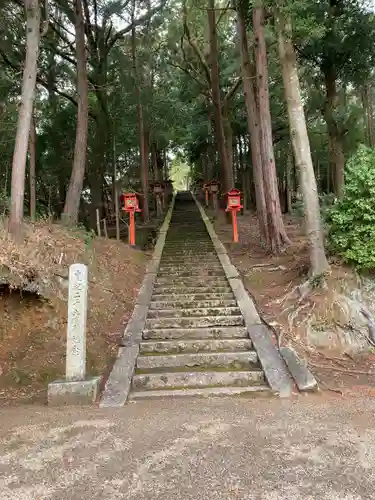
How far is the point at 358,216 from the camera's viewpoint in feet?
21.8

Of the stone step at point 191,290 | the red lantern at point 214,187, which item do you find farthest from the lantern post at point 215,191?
the stone step at point 191,290

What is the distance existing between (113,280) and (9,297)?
2668 mm

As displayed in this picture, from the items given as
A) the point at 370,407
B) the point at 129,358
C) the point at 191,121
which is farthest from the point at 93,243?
the point at 191,121

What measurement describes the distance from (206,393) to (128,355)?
1426 millimetres

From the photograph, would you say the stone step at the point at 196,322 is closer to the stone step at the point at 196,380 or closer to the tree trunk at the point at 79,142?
the stone step at the point at 196,380

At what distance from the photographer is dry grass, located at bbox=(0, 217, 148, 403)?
5.40m

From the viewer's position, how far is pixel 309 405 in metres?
4.37

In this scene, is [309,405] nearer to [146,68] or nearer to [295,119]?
[295,119]

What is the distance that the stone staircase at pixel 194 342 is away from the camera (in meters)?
5.25

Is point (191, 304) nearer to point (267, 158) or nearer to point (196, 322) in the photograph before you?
point (196, 322)

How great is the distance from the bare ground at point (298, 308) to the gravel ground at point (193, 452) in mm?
1056

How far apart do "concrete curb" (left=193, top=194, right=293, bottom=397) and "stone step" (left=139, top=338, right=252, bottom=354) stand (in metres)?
0.22

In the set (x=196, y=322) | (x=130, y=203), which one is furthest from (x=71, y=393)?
(x=130, y=203)

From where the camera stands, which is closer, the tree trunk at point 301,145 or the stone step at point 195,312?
the tree trunk at point 301,145
